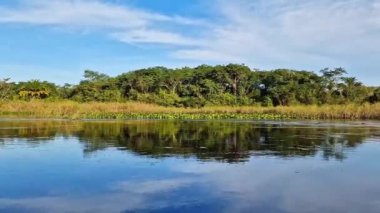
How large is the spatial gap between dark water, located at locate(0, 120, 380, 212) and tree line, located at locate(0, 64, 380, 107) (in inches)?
1419

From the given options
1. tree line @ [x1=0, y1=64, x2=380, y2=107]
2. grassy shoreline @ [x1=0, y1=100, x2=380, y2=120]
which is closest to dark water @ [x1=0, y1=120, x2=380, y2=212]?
grassy shoreline @ [x1=0, y1=100, x2=380, y2=120]

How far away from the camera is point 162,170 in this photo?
9484 mm

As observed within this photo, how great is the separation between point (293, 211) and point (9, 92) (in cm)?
4874

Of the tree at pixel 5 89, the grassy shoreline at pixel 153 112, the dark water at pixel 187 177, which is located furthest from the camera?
the tree at pixel 5 89

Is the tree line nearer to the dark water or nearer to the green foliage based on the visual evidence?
the green foliage

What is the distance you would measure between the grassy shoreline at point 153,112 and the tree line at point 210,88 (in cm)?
1099

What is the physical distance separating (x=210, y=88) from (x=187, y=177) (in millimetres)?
46583

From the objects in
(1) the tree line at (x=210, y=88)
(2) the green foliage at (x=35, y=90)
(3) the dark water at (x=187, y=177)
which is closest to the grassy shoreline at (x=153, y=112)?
(1) the tree line at (x=210, y=88)

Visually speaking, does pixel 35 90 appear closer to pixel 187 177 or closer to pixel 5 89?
pixel 5 89

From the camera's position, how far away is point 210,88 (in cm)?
5519

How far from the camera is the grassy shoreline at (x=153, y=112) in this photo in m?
33.2

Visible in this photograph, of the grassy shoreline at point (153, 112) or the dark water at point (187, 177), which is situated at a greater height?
the grassy shoreline at point (153, 112)

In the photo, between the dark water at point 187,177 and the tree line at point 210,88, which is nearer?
the dark water at point 187,177

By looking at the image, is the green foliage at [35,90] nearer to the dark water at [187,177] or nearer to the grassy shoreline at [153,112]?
the grassy shoreline at [153,112]
